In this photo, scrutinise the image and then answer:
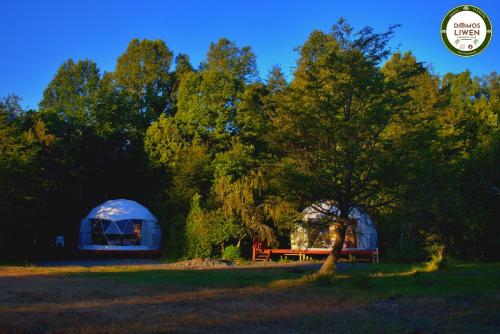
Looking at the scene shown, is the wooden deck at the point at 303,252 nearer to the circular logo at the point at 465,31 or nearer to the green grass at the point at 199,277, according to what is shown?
the green grass at the point at 199,277

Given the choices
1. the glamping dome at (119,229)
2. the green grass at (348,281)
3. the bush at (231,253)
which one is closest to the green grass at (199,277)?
the green grass at (348,281)

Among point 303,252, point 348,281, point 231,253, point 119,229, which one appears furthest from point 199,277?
point 119,229

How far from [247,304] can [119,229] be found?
2138cm

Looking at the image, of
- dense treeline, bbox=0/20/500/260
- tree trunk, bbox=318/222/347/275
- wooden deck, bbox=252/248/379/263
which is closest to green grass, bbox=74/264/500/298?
tree trunk, bbox=318/222/347/275

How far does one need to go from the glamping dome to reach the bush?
5.70 m

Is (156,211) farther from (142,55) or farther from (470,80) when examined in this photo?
(470,80)

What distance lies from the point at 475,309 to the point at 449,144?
17038 mm

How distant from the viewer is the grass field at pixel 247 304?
9.42 metres

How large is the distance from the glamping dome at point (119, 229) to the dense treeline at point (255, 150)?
3.19 feet

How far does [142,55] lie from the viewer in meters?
44.3

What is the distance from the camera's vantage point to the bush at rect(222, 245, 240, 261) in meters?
27.3

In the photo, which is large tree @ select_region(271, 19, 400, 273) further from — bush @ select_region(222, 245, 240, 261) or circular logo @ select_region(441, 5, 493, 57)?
bush @ select_region(222, 245, 240, 261)

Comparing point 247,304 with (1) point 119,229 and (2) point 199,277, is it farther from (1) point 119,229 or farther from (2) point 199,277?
(1) point 119,229

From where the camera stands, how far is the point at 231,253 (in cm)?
2748
